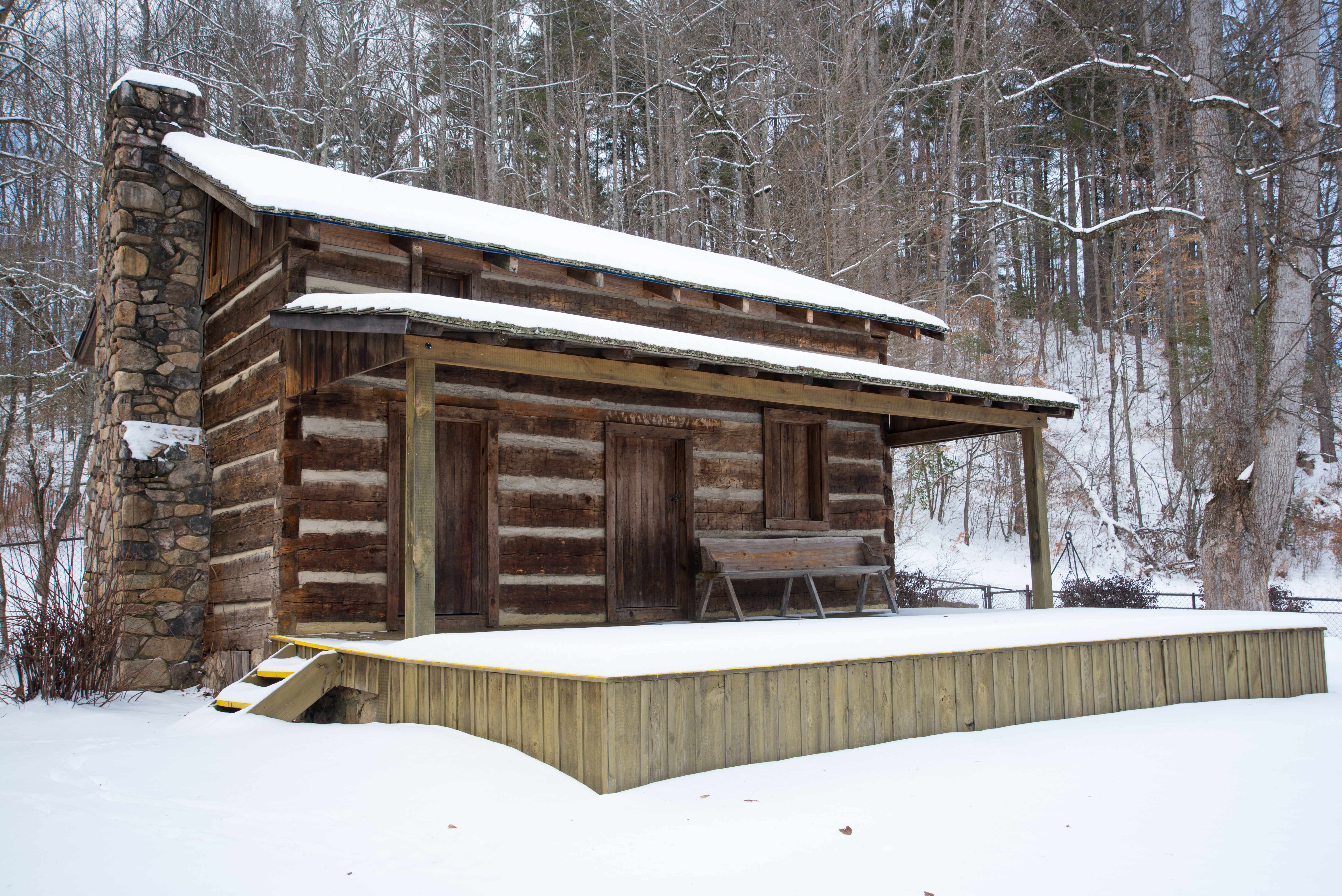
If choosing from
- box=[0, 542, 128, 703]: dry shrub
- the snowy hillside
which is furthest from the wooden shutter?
the snowy hillside

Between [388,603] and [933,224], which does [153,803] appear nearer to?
[388,603]

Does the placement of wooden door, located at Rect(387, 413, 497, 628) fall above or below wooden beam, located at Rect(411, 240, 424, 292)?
below

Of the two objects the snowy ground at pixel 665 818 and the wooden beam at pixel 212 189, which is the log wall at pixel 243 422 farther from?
the snowy ground at pixel 665 818

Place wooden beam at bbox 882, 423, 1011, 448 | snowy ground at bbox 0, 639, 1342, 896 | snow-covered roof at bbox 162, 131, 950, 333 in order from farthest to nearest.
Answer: wooden beam at bbox 882, 423, 1011, 448 → snow-covered roof at bbox 162, 131, 950, 333 → snowy ground at bbox 0, 639, 1342, 896

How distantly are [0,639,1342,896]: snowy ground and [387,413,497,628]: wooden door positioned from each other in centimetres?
268

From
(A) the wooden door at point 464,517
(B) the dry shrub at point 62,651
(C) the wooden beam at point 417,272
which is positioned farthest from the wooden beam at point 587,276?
(B) the dry shrub at point 62,651

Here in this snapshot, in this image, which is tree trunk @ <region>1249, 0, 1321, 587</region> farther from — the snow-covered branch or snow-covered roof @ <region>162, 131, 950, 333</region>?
snow-covered roof @ <region>162, 131, 950, 333</region>

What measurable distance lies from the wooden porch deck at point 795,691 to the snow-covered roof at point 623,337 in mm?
2104

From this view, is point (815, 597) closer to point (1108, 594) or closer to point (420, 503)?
point (420, 503)

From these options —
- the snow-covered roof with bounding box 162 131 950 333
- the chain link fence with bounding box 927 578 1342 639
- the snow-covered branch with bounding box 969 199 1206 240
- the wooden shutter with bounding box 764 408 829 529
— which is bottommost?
the chain link fence with bounding box 927 578 1342 639

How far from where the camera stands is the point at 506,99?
957 inches

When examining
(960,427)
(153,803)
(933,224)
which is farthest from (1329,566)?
(153,803)

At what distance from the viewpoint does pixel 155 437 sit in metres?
9.66

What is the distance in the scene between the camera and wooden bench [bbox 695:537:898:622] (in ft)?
32.1
